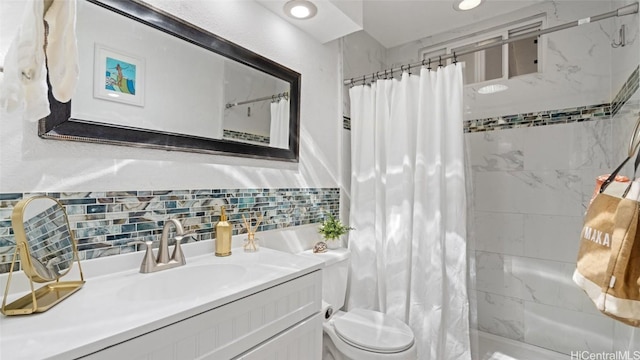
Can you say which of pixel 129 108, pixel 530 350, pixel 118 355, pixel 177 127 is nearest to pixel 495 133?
pixel 530 350

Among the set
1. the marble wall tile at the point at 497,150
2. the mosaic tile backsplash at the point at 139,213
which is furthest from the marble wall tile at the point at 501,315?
the mosaic tile backsplash at the point at 139,213

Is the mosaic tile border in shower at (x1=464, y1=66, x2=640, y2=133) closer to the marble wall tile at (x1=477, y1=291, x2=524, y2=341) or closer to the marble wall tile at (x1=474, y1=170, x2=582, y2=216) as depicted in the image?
the marble wall tile at (x1=474, y1=170, x2=582, y2=216)

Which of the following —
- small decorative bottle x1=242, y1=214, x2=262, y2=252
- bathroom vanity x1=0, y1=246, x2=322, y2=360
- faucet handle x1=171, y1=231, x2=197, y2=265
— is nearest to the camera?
bathroom vanity x1=0, y1=246, x2=322, y2=360

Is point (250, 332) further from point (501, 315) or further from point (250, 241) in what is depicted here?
point (501, 315)

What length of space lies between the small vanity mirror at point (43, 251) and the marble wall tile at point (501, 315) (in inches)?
101

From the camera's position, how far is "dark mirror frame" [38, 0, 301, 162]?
3.29 ft

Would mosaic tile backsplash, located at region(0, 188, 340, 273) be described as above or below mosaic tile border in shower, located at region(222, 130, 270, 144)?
below

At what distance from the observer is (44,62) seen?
28.1 inches

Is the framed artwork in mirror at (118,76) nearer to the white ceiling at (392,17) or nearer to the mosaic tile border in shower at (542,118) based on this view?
the white ceiling at (392,17)

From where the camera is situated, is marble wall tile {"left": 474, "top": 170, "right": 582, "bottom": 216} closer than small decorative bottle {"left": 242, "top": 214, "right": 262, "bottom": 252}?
No

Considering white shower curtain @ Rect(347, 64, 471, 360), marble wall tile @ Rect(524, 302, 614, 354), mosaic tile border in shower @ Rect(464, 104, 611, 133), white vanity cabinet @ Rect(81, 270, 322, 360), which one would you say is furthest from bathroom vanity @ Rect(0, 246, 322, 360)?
marble wall tile @ Rect(524, 302, 614, 354)

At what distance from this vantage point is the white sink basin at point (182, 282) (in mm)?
1013

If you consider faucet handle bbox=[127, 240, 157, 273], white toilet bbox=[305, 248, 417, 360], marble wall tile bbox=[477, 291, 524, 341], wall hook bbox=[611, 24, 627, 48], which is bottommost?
marble wall tile bbox=[477, 291, 524, 341]

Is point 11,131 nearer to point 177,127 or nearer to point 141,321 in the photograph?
point 177,127
